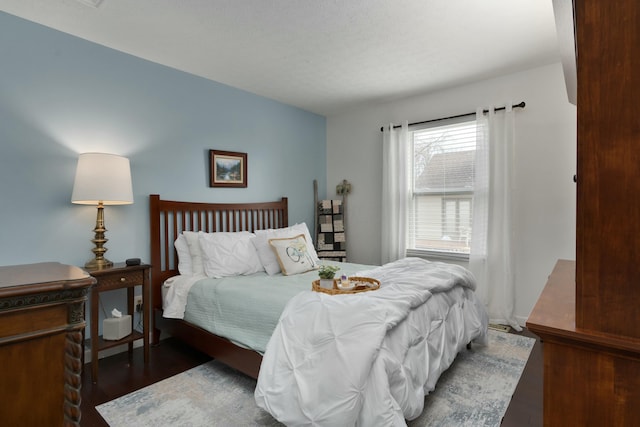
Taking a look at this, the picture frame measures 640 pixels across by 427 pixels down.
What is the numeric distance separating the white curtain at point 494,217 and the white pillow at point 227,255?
224cm

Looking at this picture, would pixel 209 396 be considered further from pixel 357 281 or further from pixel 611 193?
pixel 611 193

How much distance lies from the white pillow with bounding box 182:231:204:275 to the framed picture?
0.65 meters

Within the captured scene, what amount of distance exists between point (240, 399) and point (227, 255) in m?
1.24

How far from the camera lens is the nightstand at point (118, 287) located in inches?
91.1

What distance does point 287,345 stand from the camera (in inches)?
69.8

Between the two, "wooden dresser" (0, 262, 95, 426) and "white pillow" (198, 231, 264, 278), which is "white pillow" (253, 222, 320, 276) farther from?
"wooden dresser" (0, 262, 95, 426)

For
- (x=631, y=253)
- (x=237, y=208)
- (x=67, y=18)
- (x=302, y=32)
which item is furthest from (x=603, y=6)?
(x=237, y=208)

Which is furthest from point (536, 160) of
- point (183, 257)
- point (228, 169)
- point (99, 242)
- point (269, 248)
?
point (99, 242)

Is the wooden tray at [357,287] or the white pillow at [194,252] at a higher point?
the white pillow at [194,252]

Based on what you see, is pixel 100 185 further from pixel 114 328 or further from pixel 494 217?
pixel 494 217

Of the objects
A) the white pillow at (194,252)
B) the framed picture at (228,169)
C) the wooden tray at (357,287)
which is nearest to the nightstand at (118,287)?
the white pillow at (194,252)

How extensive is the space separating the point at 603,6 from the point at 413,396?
5.39 ft

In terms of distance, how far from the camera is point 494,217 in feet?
10.9

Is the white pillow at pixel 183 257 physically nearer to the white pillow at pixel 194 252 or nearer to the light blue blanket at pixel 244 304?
the white pillow at pixel 194 252
